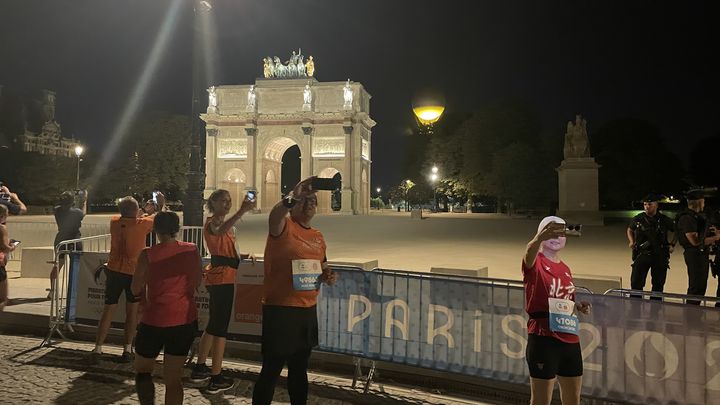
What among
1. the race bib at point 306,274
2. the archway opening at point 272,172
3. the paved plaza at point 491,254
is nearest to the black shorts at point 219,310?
the race bib at point 306,274

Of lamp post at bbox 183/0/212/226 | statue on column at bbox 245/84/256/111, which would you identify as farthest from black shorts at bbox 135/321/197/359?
statue on column at bbox 245/84/256/111

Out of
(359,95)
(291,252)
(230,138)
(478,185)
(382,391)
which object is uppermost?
(359,95)

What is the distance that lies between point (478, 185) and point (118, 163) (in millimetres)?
46336

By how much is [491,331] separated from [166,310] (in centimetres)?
323

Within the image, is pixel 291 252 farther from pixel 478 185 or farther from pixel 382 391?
pixel 478 185

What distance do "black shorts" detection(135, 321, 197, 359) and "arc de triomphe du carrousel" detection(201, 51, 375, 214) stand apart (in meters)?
60.8

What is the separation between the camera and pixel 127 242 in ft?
20.1

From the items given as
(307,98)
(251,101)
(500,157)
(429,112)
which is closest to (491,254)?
(429,112)

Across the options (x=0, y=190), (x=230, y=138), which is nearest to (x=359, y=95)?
(x=230, y=138)

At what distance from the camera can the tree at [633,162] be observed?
186 ft

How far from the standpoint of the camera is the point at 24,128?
101875mm

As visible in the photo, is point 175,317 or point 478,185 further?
point 478,185

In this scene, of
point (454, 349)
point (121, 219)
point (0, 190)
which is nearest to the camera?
point (454, 349)

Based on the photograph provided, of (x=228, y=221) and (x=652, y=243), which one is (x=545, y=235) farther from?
(x=652, y=243)
